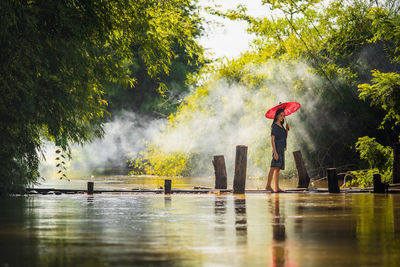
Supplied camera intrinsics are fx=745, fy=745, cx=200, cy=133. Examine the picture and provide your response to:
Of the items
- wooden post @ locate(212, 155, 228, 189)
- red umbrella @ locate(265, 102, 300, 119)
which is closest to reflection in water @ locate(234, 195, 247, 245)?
red umbrella @ locate(265, 102, 300, 119)

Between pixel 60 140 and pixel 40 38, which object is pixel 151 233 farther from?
pixel 60 140

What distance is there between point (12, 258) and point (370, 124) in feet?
72.8

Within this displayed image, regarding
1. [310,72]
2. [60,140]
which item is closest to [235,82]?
[310,72]

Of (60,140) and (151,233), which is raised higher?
(60,140)

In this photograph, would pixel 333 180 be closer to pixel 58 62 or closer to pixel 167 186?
pixel 167 186

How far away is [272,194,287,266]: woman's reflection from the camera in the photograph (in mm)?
6629

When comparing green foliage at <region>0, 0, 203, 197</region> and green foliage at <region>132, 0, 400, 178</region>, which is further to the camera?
green foliage at <region>132, 0, 400, 178</region>

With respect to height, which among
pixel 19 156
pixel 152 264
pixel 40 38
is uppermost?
pixel 40 38

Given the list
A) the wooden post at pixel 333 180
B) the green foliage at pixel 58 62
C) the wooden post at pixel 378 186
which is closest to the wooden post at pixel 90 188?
the green foliage at pixel 58 62

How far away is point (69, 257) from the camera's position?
6.74 metres

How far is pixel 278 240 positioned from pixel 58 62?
7.76 meters

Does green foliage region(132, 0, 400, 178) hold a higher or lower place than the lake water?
higher

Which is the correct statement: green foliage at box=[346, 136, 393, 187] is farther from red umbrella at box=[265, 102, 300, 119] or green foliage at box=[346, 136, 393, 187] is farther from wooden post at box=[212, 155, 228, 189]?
wooden post at box=[212, 155, 228, 189]

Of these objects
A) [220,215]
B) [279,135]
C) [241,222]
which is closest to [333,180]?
[279,135]
